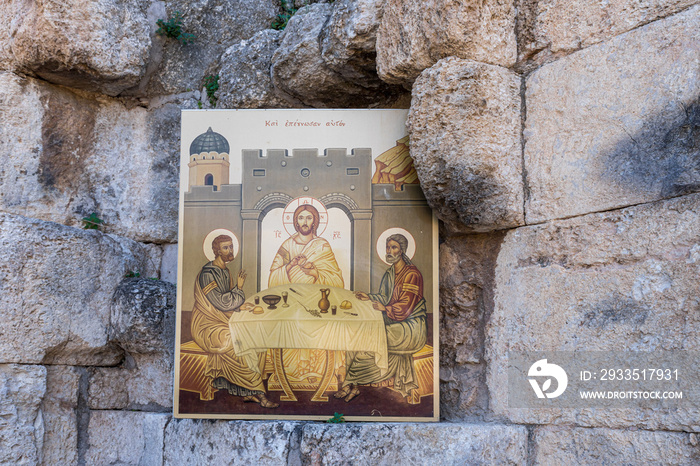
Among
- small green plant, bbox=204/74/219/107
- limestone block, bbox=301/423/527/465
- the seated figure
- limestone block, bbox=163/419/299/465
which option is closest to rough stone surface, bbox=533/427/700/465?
limestone block, bbox=301/423/527/465

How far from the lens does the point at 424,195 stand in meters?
3.07

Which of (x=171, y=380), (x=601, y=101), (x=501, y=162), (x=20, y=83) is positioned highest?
(x=20, y=83)

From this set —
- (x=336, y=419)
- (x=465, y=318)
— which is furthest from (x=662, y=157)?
(x=336, y=419)

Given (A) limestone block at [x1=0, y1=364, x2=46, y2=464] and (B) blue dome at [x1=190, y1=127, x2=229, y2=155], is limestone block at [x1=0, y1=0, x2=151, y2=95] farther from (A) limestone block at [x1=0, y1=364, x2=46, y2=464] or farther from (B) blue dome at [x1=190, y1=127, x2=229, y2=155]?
(A) limestone block at [x1=0, y1=364, x2=46, y2=464]

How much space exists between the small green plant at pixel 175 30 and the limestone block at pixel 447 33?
1.50 metres

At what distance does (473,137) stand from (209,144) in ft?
4.28

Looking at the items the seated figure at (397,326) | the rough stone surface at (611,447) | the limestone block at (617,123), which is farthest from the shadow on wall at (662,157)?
the seated figure at (397,326)

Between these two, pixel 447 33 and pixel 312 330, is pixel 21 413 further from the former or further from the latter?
pixel 447 33

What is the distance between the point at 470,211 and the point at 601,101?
69 centimetres

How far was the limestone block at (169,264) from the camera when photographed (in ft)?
12.4

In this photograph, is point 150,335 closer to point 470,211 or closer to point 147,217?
point 147,217

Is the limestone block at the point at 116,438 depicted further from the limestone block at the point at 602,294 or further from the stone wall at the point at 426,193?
the limestone block at the point at 602,294

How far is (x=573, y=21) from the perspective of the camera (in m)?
2.67

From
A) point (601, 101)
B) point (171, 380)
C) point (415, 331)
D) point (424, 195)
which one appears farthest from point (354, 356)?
point (601, 101)
